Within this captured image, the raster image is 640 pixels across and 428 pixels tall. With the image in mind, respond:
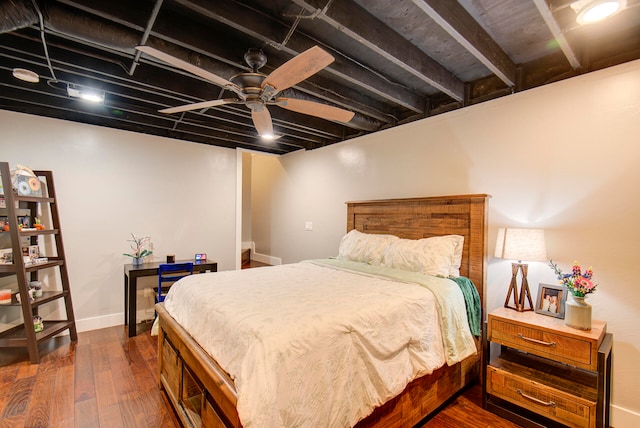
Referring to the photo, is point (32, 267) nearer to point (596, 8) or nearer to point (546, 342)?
point (546, 342)

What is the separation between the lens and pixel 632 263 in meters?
1.99

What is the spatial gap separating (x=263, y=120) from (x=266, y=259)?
3.75m

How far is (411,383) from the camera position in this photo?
1.86 metres

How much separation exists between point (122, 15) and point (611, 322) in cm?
372

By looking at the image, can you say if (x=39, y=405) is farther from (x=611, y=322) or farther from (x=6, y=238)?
(x=611, y=322)

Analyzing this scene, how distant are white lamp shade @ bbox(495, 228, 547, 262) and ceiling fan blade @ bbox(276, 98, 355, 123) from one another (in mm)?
1594

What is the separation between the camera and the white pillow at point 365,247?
3086 millimetres

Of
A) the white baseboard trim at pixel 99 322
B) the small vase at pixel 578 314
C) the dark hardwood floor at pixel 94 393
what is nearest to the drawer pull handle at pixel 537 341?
the small vase at pixel 578 314

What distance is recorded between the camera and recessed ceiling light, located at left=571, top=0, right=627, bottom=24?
1530 mm

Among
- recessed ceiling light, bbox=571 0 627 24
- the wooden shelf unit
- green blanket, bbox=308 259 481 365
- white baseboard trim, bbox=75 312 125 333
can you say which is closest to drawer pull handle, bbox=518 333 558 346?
green blanket, bbox=308 259 481 365

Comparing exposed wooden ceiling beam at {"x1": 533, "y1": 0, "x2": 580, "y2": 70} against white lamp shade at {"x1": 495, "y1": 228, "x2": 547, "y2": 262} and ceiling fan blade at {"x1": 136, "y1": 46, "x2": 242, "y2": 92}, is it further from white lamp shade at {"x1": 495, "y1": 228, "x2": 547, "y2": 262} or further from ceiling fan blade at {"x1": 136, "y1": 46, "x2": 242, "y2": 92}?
ceiling fan blade at {"x1": 136, "y1": 46, "x2": 242, "y2": 92}

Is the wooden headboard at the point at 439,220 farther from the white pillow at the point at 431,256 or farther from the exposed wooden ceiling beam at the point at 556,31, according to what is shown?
the exposed wooden ceiling beam at the point at 556,31

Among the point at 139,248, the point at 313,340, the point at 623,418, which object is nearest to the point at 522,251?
the point at 623,418

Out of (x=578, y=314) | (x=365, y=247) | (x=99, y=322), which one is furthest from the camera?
(x=99, y=322)
